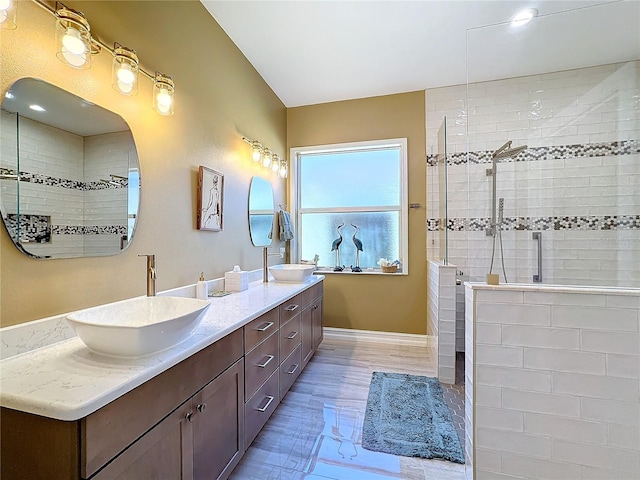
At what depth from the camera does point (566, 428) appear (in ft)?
4.17

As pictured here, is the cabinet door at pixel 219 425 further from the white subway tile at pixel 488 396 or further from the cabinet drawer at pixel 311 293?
the white subway tile at pixel 488 396

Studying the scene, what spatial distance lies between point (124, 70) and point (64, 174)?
0.56 metres

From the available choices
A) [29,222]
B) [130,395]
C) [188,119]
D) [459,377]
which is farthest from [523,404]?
[188,119]

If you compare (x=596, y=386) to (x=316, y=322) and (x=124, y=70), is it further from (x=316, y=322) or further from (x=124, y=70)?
(x=124, y=70)

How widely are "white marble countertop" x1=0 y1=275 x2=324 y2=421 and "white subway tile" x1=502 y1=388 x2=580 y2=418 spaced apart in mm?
1387

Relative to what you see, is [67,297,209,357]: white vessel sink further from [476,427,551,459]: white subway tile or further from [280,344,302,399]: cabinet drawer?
[476,427,551,459]: white subway tile

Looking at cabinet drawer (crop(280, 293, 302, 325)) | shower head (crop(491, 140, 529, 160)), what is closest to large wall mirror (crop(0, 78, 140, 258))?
cabinet drawer (crop(280, 293, 302, 325))

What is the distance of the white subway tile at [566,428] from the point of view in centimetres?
125

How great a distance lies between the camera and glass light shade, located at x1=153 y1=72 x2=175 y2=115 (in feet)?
4.93

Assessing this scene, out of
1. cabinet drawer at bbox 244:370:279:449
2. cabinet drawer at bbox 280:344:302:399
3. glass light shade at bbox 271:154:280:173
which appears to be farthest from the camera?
glass light shade at bbox 271:154:280:173

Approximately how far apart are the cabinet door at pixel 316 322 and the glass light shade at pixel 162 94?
6.41 feet

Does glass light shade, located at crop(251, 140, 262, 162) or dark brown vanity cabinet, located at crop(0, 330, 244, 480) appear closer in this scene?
dark brown vanity cabinet, located at crop(0, 330, 244, 480)

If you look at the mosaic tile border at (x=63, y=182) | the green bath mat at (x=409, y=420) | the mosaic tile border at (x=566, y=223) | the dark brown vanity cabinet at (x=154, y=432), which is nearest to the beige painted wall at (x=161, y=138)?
the mosaic tile border at (x=63, y=182)

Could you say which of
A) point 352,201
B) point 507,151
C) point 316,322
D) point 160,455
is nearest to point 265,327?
point 160,455
